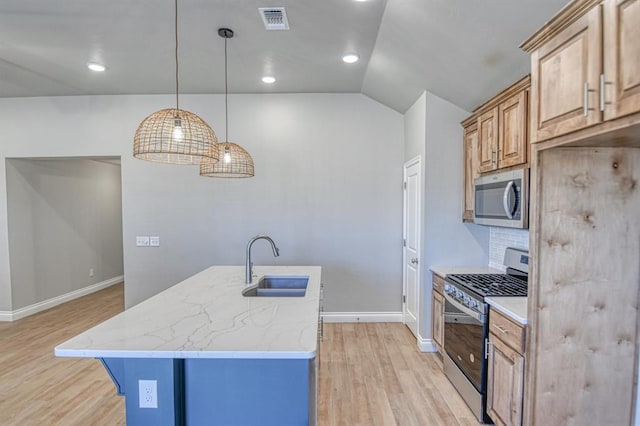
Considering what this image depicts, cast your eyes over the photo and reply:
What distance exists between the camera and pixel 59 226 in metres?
5.13

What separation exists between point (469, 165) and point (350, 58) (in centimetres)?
158

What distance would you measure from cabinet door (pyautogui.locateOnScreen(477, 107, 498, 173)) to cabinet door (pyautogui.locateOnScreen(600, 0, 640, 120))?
150 cm

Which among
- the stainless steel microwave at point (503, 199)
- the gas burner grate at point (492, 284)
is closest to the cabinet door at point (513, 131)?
the stainless steel microwave at point (503, 199)

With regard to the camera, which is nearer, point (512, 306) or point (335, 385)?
point (512, 306)

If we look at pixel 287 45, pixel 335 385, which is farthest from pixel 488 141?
pixel 335 385

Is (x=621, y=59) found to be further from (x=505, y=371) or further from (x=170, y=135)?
(x=170, y=135)

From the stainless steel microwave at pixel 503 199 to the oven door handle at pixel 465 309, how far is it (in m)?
0.69

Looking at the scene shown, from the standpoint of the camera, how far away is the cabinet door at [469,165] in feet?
10.3

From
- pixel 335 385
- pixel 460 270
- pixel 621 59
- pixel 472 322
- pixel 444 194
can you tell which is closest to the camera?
pixel 621 59

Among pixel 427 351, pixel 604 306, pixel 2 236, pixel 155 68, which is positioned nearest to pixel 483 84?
pixel 604 306

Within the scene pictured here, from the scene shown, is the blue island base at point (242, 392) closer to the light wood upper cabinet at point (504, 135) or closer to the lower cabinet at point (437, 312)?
the lower cabinet at point (437, 312)

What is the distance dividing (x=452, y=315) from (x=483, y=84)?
1.99 meters

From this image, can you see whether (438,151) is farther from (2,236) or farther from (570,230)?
(2,236)

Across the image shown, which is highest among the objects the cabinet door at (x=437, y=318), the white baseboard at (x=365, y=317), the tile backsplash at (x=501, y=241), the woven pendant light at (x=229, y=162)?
the woven pendant light at (x=229, y=162)
